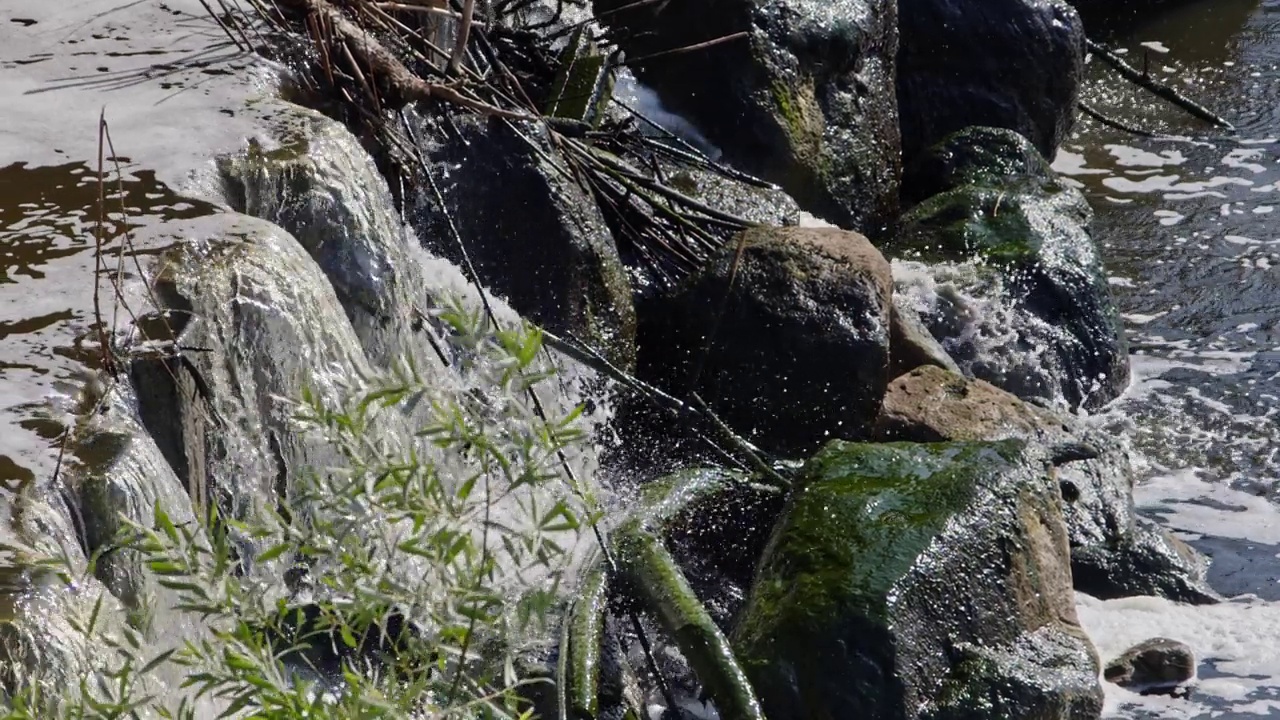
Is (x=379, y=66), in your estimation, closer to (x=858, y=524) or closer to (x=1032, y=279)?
(x=858, y=524)

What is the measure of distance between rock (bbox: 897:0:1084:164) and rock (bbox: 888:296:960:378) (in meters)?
3.43

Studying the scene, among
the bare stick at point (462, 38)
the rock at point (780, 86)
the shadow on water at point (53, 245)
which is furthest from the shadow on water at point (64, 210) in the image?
the rock at point (780, 86)

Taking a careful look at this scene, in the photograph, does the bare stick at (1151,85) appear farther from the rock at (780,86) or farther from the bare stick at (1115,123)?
the rock at (780,86)

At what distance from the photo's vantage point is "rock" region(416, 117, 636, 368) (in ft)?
19.0

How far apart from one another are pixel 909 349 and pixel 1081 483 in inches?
37.8

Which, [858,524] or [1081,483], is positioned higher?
[1081,483]

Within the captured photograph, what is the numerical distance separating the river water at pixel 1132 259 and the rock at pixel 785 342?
4.00ft

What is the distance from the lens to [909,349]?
6719mm

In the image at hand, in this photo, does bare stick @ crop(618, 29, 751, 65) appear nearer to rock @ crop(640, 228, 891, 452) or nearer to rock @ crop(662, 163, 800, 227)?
rock @ crop(662, 163, 800, 227)

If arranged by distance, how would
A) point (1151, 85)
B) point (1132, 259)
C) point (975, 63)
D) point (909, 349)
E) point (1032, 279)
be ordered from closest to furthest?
1. point (909, 349)
2. point (1032, 279)
3. point (1132, 259)
4. point (975, 63)
5. point (1151, 85)

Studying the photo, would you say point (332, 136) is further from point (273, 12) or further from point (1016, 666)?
point (1016, 666)

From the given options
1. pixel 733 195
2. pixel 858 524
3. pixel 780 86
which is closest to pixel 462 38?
pixel 733 195

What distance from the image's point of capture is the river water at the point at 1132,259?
406cm

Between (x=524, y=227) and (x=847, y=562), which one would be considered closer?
(x=847, y=562)
